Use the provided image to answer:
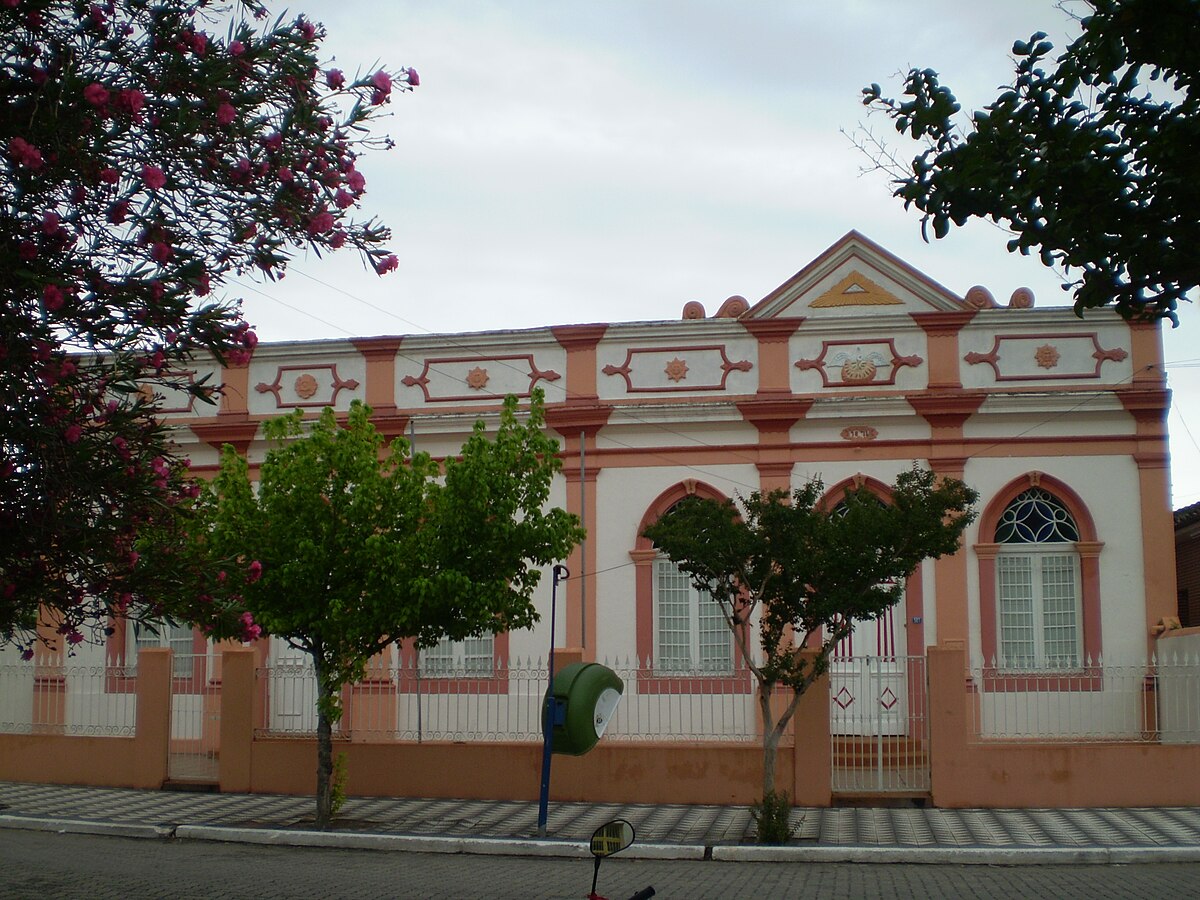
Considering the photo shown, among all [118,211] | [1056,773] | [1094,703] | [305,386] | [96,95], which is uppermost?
[305,386]

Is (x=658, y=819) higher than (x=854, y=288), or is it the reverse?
(x=854, y=288)

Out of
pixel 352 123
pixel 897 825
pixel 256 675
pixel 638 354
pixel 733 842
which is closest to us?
pixel 352 123

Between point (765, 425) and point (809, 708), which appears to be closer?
point (809, 708)

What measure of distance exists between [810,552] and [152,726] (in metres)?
8.62

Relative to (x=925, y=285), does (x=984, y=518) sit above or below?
below

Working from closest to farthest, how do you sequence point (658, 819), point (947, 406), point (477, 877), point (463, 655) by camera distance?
point (477, 877) < point (658, 819) < point (947, 406) < point (463, 655)

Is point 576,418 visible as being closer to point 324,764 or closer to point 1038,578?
point 1038,578

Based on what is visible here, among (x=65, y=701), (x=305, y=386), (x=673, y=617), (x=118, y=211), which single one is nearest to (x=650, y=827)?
(x=673, y=617)

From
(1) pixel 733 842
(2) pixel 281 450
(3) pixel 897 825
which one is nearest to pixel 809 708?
(3) pixel 897 825

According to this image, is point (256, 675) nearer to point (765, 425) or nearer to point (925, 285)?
point (765, 425)

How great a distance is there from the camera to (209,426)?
20344mm

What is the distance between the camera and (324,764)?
45.1ft

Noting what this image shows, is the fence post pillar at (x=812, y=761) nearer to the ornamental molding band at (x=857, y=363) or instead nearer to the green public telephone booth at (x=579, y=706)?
the green public telephone booth at (x=579, y=706)

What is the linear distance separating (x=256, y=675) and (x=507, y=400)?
16.5 ft
